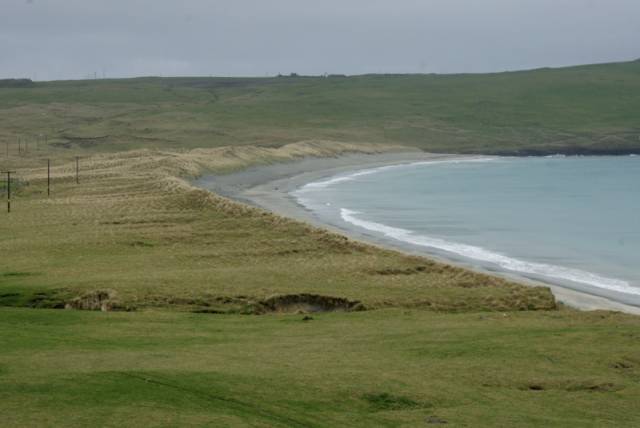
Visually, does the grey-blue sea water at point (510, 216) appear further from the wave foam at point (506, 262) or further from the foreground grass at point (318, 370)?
the foreground grass at point (318, 370)

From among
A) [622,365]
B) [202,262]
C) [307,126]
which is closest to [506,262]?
[202,262]

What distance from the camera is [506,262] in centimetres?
3894

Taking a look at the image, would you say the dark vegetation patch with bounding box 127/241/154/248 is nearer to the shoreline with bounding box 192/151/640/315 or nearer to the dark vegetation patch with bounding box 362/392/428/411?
the shoreline with bounding box 192/151/640/315

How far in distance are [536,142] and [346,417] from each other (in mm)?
156568

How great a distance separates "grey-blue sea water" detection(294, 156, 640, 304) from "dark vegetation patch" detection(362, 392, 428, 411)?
16072 mm

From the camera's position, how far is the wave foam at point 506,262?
34562mm

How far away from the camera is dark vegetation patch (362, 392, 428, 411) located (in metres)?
16.1

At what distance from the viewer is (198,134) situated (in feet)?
472

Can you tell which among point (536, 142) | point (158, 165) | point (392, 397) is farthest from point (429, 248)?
point (536, 142)

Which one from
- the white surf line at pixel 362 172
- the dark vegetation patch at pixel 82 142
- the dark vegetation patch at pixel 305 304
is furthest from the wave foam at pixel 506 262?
the dark vegetation patch at pixel 82 142

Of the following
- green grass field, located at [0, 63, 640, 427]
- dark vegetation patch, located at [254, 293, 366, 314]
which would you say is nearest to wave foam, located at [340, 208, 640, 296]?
green grass field, located at [0, 63, 640, 427]

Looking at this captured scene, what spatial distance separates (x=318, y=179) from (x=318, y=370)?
74.8 m

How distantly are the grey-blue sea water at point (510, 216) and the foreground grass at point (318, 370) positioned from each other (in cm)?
1112

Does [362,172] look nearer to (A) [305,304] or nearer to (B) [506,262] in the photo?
(B) [506,262]
